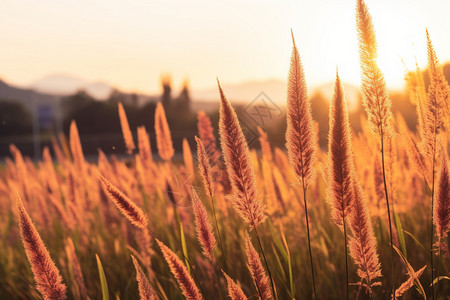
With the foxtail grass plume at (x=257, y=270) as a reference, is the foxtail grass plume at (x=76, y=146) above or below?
above

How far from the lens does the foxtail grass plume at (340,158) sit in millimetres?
956

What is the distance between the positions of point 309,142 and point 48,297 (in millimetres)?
714

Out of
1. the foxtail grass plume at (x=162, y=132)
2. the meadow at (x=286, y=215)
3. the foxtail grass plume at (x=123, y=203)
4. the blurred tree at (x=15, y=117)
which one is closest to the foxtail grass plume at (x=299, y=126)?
the meadow at (x=286, y=215)

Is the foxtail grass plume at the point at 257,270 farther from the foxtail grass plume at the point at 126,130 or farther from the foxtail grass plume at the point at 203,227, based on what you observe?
the foxtail grass plume at the point at 126,130

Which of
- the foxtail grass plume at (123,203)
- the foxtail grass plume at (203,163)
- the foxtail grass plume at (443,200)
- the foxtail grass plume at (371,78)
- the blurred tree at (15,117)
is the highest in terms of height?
the blurred tree at (15,117)

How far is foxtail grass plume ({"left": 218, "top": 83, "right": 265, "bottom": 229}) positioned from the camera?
1006mm

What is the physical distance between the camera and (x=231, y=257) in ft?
8.85

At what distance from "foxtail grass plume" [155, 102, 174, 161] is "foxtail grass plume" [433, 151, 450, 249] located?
1.09m

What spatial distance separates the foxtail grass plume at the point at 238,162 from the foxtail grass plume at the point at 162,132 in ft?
2.94

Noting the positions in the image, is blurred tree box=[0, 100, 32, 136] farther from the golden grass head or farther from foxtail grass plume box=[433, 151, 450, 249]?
foxtail grass plume box=[433, 151, 450, 249]

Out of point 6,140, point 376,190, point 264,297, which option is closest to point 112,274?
point 376,190

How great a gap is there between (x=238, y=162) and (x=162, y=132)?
3.30ft

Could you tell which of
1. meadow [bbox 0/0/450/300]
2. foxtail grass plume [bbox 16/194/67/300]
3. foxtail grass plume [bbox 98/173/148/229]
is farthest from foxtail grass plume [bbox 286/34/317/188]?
foxtail grass plume [bbox 16/194/67/300]

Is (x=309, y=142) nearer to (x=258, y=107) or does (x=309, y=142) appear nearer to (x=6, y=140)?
(x=258, y=107)
